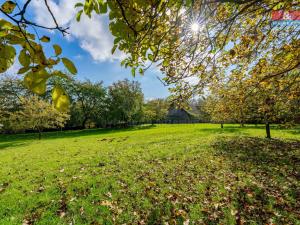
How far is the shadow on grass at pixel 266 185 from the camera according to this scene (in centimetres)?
420

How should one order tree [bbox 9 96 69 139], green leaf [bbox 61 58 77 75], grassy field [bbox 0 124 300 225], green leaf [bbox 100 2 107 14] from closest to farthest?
green leaf [bbox 61 58 77 75] < green leaf [bbox 100 2 107 14] < grassy field [bbox 0 124 300 225] < tree [bbox 9 96 69 139]

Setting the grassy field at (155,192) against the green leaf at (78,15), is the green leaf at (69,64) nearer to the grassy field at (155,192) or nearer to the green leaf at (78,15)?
the green leaf at (78,15)

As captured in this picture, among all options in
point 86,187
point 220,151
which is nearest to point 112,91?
point 220,151

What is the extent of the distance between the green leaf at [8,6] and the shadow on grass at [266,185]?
15.3ft

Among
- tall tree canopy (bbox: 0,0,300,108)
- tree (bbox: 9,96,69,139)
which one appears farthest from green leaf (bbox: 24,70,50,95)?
tree (bbox: 9,96,69,139)

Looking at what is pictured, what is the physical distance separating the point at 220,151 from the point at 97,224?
7.39 m

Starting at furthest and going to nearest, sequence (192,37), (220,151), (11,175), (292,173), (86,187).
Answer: (220,151) → (11,175) → (292,173) → (86,187) → (192,37)

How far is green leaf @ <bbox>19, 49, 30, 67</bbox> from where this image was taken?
30.0 inches

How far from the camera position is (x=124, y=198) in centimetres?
484

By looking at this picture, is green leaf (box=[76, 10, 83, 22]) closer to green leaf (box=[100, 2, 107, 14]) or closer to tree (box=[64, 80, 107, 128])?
green leaf (box=[100, 2, 107, 14])

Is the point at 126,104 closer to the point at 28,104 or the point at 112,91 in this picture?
the point at 112,91

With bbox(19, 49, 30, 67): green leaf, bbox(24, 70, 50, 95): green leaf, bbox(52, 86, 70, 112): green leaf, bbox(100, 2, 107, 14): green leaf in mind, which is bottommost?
A: bbox(52, 86, 70, 112): green leaf

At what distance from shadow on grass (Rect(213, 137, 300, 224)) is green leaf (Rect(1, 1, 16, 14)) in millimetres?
4662

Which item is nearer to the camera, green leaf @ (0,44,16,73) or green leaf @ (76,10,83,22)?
green leaf @ (0,44,16,73)
